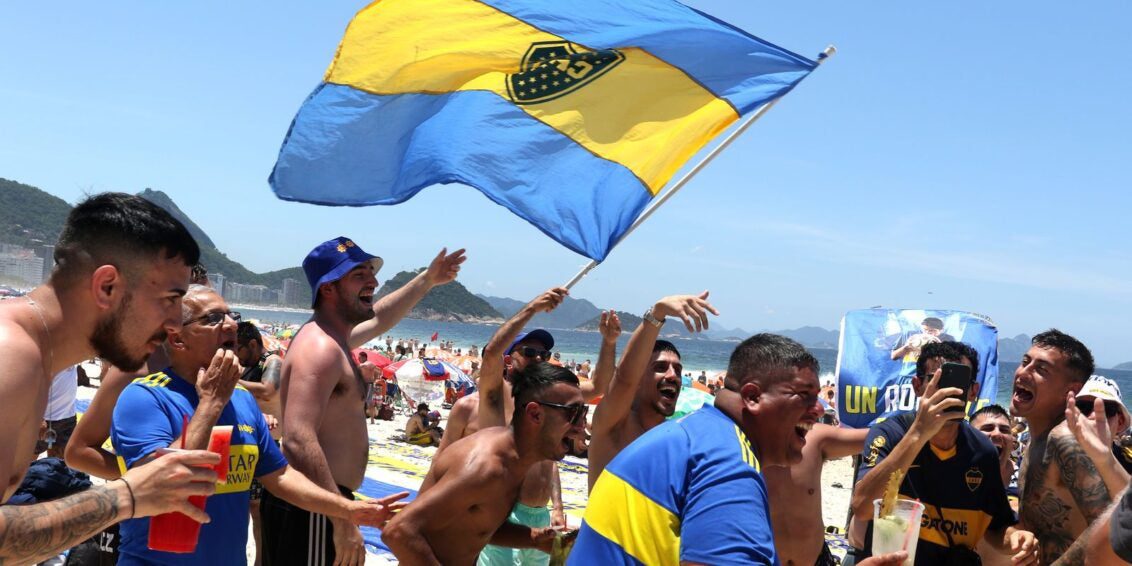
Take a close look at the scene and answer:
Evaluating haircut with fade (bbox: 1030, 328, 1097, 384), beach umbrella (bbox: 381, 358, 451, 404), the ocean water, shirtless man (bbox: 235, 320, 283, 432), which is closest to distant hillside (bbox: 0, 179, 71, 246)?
the ocean water

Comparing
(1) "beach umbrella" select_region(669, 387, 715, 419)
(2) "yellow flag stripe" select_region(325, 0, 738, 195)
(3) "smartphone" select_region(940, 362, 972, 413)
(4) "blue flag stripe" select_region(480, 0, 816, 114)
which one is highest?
(4) "blue flag stripe" select_region(480, 0, 816, 114)

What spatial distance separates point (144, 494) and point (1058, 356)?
4.11 meters

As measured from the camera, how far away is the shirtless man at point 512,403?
5242 mm

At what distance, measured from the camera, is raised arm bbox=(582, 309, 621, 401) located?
541 cm

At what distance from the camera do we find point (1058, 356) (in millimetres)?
4668

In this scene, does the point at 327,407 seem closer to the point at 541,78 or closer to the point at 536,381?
the point at 536,381

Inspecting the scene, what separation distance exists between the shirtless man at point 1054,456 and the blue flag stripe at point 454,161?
2282 mm

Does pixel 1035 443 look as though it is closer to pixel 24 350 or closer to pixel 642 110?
pixel 642 110

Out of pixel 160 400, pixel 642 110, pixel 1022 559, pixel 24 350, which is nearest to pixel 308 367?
pixel 160 400

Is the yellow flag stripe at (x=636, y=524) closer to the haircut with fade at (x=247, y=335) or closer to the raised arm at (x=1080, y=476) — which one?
the raised arm at (x=1080, y=476)

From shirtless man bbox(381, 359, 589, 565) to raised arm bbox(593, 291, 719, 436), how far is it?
25.6 inches

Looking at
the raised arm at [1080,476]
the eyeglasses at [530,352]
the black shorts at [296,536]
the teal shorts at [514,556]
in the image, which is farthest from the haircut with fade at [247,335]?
the raised arm at [1080,476]

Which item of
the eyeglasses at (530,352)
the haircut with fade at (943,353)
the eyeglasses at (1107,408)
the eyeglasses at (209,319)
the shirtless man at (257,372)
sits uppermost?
the haircut with fade at (943,353)

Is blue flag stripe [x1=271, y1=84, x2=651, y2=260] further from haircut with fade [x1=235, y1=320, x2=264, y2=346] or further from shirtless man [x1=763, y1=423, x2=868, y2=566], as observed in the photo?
haircut with fade [x1=235, y1=320, x2=264, y2=346]
